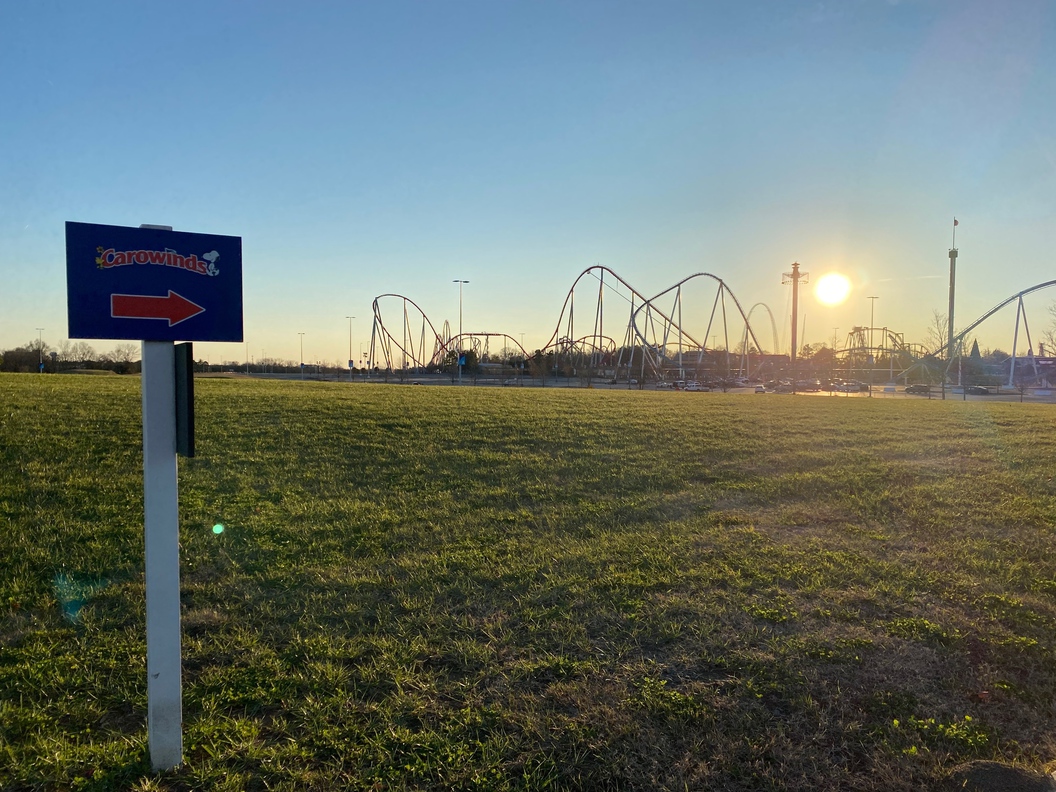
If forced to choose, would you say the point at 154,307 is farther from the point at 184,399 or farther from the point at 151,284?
the point at 184,399

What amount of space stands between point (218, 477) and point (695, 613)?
6.63 m

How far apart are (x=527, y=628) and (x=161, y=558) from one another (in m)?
2.19

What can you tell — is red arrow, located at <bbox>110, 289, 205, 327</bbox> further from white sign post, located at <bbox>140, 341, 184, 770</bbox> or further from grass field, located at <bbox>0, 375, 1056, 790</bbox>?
grass field, located at <bbox>0, 375, 1056, 790</bbox>

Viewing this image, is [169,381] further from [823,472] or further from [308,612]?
[823,472]

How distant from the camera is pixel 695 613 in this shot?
14.1ft

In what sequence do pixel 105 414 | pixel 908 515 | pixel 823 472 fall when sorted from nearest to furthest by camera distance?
pixel 908 515 < pixel 823 472 < pixel 105 414

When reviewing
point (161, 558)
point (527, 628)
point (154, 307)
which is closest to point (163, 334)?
point (154, 307)

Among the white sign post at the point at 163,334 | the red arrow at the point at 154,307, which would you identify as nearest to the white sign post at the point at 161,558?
the white sign post at the point at 163,334

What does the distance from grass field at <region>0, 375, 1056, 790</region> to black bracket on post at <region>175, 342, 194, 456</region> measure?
53.4 inches

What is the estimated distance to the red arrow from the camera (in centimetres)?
254

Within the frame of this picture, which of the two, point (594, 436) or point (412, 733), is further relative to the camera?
point (594, 436)

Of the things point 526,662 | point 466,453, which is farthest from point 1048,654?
point 466,453

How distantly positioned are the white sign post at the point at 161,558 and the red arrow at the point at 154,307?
0.13 metres

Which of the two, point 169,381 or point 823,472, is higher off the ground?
point 169,381
